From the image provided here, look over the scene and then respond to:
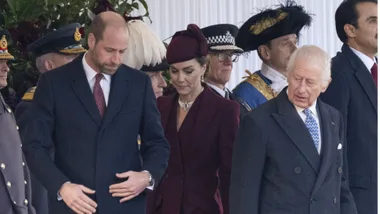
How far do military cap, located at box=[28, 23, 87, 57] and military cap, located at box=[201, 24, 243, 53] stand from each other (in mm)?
677

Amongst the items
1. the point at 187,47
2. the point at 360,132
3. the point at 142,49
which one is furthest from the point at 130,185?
the point at 142,49

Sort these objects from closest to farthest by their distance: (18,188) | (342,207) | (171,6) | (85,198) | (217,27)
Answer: (85,198) < (342,207) < (18,188) < (217,27) < (171,6)

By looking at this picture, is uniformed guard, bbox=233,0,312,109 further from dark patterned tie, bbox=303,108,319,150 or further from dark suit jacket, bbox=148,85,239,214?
dark patterned tie, bbox=303,108,319,150

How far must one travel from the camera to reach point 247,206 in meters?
3.83

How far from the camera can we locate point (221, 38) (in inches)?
217

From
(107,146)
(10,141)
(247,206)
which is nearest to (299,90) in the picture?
(247,206)

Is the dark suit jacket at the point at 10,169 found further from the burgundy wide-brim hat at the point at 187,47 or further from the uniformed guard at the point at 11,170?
the burgundy wide-brim hat at the point at 187,47

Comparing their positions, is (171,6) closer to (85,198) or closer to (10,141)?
(10,141)

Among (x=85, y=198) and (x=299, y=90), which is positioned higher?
(x=299, y=90)

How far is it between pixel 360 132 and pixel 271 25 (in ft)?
3.11

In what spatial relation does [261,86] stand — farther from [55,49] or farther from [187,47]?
[55,49]

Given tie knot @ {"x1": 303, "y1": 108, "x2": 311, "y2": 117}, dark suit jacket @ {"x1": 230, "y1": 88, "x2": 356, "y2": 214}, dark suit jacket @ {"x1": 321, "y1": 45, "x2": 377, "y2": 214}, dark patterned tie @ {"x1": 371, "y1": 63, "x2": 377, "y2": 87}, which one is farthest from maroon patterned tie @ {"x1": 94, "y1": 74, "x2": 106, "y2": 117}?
dark patterned tie @ {"x1": 371, "y1": 63, "x2": 377, "y2": 87}

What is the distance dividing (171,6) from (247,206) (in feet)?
13.2

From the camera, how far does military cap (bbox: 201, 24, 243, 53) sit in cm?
543
